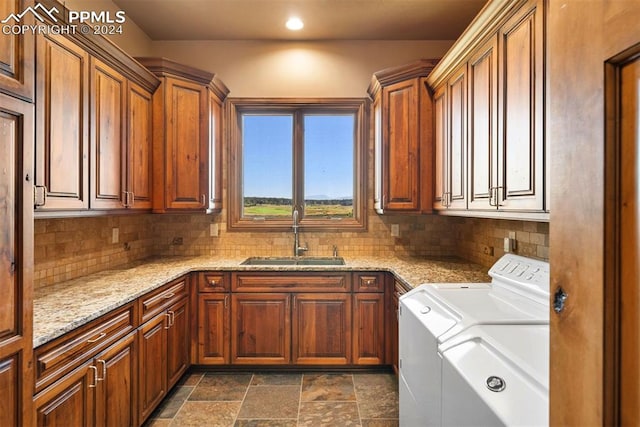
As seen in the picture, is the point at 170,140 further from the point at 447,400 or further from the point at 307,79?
the point at 447,400

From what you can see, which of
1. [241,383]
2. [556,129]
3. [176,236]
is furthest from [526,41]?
[176,236]

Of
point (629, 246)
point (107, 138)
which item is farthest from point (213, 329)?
point (629, 246)

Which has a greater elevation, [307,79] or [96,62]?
[307,79]

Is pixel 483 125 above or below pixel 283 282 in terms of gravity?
above

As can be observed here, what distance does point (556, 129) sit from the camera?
1.63 ft

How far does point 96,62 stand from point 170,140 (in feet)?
2.61

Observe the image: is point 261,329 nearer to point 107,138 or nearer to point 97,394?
point 97,394

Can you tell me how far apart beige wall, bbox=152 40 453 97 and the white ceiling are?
0.24 feet

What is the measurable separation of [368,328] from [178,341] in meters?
1.42

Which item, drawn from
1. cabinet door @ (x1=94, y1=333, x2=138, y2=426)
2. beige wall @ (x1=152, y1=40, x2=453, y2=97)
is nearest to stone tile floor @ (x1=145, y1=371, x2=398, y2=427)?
cabinet door @ (x1=94, y1=333, x2=138, y2=426)

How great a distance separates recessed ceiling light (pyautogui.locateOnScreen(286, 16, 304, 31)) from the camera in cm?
291

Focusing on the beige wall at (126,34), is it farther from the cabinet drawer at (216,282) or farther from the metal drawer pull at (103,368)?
the metal drawer pull at (103,368)

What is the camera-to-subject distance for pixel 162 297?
225 centimetres

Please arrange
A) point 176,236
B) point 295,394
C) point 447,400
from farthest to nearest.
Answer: point 176,236 → point 295,394 → point 447,400
